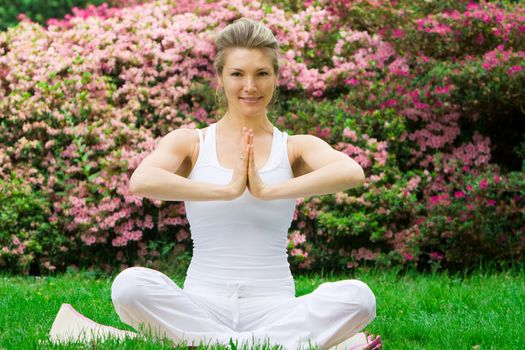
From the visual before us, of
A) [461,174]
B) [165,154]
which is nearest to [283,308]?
[165,154]

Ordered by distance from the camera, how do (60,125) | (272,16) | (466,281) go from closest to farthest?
(466,281) < (60,125) < (272,16)

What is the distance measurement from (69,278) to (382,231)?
2425 millimetres

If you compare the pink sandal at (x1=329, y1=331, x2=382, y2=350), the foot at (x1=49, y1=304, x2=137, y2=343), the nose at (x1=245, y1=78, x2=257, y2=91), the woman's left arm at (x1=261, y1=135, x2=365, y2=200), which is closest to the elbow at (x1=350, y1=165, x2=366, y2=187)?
the woman's left arm at (x1=261, y1=135, x2=365, y2=200)

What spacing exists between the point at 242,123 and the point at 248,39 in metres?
0.39

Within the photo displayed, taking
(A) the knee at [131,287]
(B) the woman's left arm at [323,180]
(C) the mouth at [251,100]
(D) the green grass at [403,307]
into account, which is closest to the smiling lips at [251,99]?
(C) the mouth at [251,100]

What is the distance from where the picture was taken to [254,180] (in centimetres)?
345

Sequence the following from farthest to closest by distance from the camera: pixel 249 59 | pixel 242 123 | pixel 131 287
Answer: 1. pixel 242 123
2. pixel 249 59
3. pixel 131 287

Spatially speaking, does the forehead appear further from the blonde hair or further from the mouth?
the mouth

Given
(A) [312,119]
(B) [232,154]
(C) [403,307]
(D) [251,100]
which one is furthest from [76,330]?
(A) [312,119]

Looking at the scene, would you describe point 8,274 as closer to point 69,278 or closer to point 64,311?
point 69,278

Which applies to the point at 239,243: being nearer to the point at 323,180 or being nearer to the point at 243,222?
the point at 243,222

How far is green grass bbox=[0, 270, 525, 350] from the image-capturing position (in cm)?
399

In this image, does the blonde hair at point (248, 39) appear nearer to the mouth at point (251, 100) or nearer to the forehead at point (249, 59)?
the forehead at point (249, 59)

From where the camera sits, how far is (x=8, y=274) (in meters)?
6.45
